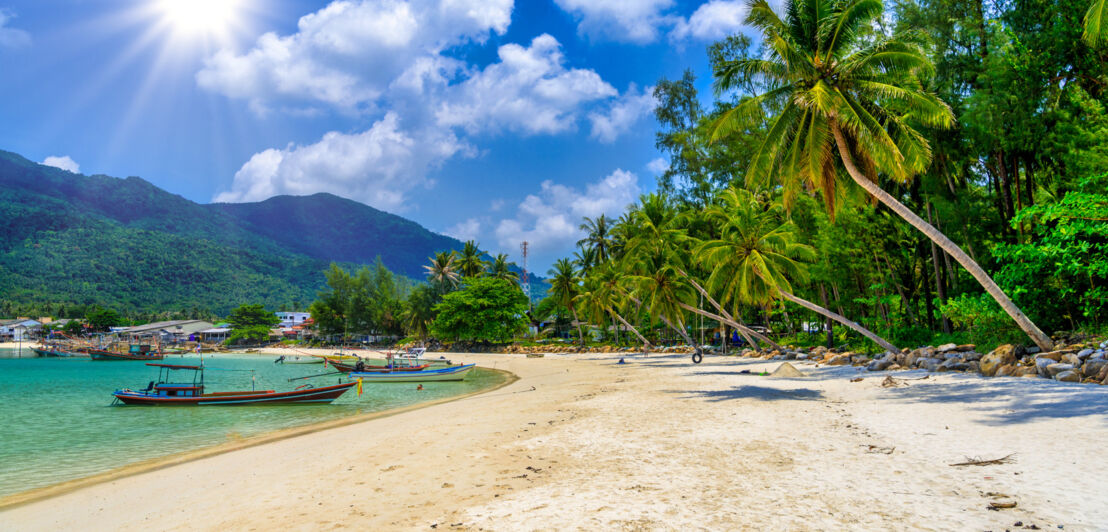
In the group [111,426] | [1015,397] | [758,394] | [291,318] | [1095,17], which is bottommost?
[111,426]

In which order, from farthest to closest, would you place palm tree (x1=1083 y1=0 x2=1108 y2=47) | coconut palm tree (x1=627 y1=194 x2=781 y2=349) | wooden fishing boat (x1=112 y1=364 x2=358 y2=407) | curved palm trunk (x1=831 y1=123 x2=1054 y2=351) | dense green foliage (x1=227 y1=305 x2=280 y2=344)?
dense green foliage (x1=227 y1=305 x2=280 y2=344) → coconut palm tree (x1=627 y1=194 x2=781 y2=349) → wooden fishing boat (x1=112 y1=364 x2=358 y2=407) → curved palm trunk (x1=831 y1=123 x2=1054 y2=351) → palm tree (x1=1083 y1=0 x2=1108 y2=47)

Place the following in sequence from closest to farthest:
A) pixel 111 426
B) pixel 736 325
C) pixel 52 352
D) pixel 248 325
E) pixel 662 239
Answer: pixel 111 426
pixel 736 325
pixel 662 239
pixel 52 352
pixel 248 325

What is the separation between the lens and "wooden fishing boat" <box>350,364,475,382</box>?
28625mm

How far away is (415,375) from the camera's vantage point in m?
28.6

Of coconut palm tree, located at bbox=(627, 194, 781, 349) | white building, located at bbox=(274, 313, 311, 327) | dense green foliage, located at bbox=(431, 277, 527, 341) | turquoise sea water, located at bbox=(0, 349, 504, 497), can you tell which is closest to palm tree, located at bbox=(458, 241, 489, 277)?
dense green foliage, located at bbox=(431, 277, 527, 341)

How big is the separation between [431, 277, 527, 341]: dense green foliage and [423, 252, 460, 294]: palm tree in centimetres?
1094

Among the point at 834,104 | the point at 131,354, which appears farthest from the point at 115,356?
the point at 834,104

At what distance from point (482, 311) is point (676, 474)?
176 ft

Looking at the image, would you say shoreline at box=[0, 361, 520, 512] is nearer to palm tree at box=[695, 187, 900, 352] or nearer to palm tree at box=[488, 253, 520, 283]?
palm tree at box=[695, 187, 900, 352]

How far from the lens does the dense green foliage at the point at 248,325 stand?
9331 cm

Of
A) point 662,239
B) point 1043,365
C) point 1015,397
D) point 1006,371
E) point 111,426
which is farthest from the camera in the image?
point 662,239

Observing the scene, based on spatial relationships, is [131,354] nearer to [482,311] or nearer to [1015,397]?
[482,311]

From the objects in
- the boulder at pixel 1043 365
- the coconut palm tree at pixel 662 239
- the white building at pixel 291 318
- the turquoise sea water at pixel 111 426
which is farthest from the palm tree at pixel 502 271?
the white building at pixel 291 318

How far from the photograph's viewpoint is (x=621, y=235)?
4472cm
